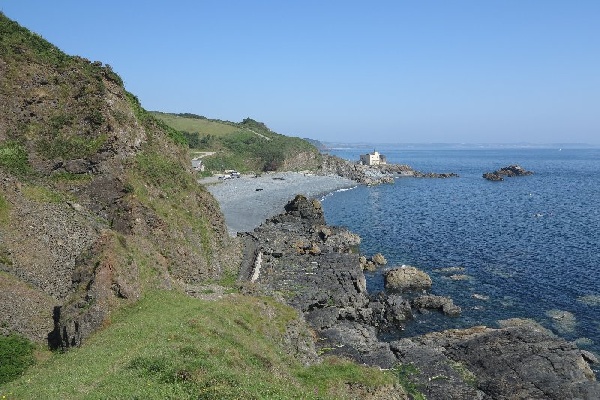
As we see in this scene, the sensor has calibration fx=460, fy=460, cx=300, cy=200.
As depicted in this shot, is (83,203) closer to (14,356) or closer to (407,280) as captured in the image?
(14,356)

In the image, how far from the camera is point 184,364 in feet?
70.1

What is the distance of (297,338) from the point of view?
36.0 meters

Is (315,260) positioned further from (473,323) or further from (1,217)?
(1,217)

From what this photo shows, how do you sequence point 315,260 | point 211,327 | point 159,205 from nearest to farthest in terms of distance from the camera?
1. point 211,327
2. point 159,205
3. point 315,260

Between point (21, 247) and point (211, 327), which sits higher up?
point (21, 247)

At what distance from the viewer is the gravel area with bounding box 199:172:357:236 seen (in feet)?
336

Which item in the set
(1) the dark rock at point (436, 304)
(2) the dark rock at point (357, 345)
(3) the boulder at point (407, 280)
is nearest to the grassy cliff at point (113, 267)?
(2) the dark rock at point (357, 345)

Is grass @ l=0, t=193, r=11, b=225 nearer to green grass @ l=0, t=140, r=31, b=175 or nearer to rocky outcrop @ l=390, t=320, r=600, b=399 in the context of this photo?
green grass @ l=0, t=140, r=31, b=175

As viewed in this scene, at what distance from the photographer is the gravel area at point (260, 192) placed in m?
102

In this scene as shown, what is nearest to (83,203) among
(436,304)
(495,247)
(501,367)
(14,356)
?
(14,356)

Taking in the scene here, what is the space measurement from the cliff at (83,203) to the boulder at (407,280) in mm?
20479

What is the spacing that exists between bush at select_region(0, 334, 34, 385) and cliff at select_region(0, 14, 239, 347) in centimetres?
135

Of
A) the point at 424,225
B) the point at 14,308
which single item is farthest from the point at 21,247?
the point at 424,225

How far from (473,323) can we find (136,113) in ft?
152
